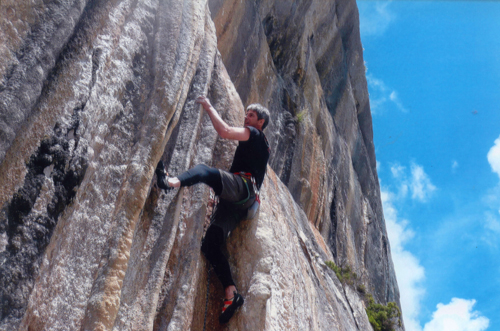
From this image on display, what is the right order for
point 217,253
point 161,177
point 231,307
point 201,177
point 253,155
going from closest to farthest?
point 161,177 → point 201,177 → point 231,307 → point 217,253 → point 253,155

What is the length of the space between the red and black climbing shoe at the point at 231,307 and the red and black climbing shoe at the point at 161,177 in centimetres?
127

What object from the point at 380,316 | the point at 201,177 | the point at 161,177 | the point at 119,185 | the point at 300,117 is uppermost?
the point at 300,117

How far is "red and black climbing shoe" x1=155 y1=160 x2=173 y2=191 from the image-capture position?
3744 millimetres

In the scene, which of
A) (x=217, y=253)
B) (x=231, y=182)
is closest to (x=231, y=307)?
(x=217, y=253)

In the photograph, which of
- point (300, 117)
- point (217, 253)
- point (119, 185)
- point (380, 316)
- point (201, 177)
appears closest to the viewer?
point (119, 185)

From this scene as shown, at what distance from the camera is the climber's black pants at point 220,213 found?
4004 millimetres

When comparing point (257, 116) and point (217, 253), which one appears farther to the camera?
point (257, 116)

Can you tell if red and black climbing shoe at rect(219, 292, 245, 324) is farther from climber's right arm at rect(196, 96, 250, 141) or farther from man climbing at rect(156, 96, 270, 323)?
climber's right arm at rect(196, 96, 250, 141)

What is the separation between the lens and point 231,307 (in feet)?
13.5

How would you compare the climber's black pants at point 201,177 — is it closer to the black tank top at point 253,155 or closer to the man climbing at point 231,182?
the man climbing at point 231,182

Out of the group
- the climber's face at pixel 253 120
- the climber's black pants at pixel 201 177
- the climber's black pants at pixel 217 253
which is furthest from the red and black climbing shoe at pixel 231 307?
the climber's face at pixel 253 120

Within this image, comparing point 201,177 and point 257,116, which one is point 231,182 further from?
point 257,116

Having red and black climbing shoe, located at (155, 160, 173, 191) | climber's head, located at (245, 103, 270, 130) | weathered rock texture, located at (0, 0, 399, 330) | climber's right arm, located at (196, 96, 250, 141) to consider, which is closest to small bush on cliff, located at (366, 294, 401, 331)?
weathered rock texture, located at (0, 0, 399, 330)

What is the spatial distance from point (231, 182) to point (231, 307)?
Result: 122cm
